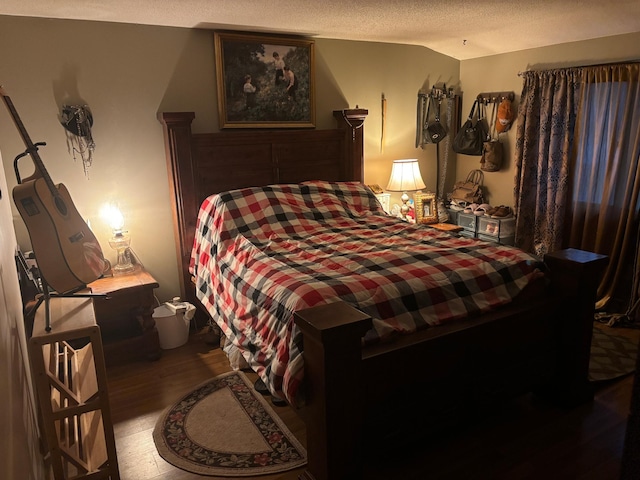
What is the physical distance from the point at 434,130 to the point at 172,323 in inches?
114

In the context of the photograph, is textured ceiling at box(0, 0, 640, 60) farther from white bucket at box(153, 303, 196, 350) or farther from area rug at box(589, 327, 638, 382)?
area rug at box(589, 327, 638, 382)

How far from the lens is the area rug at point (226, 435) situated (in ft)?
6.68

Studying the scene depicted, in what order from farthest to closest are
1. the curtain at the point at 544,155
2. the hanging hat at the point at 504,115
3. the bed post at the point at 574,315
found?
1. the hanging hat at the point at 504,115
2. the curtain at the point at 544,155
3. the bed post at the point at 574,315

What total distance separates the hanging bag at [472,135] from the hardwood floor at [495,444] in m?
2.38

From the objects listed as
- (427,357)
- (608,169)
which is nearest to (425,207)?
(608,169)

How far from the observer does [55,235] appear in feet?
5.55

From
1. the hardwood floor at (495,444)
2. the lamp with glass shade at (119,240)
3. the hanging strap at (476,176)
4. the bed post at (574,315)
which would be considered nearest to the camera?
the hardwood floor at (495,444)

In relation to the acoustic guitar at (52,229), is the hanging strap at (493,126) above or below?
above

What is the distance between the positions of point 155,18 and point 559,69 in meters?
3.03

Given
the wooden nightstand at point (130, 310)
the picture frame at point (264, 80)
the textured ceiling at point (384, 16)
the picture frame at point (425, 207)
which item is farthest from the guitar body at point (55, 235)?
the picture frame at point (425, 207)

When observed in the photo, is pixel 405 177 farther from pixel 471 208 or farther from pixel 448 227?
pixel 471 208

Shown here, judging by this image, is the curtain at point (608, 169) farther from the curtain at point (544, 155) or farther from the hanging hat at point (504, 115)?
the hanging hat at point (504, 115)

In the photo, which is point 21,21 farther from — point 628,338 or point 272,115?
point 628,338

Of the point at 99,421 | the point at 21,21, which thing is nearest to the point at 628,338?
the point at 99,421
